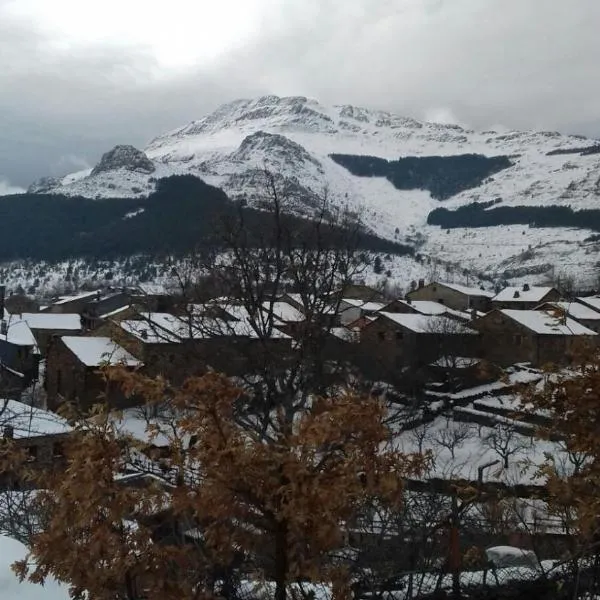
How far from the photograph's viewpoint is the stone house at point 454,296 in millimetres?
69875

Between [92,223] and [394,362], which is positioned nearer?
[394,362]

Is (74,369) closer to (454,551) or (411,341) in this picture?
(411,341)

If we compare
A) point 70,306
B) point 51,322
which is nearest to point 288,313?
point 51,322

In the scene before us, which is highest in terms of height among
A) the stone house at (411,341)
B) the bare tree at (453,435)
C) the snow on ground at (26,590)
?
the snow on ground at (26,590)

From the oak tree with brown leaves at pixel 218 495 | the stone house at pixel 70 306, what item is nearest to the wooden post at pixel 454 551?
the oak tree with brown leaves at pixel 218 495

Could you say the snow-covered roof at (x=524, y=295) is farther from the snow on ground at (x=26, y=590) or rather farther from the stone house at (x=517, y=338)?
the snow on ground at (x=26, y=590)

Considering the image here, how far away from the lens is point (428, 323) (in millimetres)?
44812

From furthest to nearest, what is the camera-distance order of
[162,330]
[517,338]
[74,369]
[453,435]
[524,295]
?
[524,295] < [517,338] < [74,369] < [453,435] < [162,330]

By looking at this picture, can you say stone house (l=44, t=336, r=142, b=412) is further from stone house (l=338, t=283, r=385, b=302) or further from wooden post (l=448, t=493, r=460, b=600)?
wooden post (l=448, t=493, r=460, b=600)

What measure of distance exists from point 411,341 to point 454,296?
102 ft

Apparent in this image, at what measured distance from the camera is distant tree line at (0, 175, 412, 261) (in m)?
163

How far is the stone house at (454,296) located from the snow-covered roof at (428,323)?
22665 mm

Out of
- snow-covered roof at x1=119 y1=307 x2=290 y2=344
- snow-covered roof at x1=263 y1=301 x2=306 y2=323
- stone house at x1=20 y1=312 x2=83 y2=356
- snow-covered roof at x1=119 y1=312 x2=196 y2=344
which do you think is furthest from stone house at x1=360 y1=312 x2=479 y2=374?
snow-covered roof at x1=119 y1=307 x2=290 y2=344

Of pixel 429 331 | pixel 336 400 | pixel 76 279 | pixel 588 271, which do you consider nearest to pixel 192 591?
pixel 336 400
